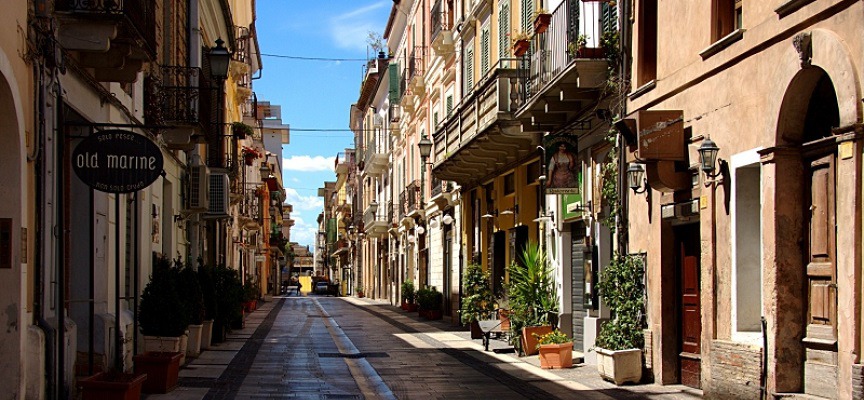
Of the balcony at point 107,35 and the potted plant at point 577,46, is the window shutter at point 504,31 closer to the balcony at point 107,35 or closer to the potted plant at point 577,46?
the potted plant at point 577,46

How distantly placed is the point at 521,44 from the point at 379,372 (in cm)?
730

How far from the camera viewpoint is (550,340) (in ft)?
52.8

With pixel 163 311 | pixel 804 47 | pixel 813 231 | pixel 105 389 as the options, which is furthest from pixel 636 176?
pixel 105 389

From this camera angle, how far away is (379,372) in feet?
51.8

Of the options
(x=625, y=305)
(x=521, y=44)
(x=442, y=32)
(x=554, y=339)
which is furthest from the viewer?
(x=442, y=32)

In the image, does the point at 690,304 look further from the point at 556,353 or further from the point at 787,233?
the point at 787,233

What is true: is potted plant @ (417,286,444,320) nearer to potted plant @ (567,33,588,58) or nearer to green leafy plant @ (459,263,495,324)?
green leafy plant @ (459,263,495,324)

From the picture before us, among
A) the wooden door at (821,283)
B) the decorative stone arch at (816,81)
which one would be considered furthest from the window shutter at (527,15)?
the wooden door at (821,283)

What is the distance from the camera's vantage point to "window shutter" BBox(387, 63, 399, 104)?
4459 centimetres

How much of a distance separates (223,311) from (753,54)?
13.3m

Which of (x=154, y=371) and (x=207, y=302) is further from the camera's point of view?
(x=207, y=302)

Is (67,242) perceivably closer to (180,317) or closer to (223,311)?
(180,317)

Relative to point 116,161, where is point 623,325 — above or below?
below

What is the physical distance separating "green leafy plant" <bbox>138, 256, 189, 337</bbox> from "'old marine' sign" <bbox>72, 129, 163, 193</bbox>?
4.69m
